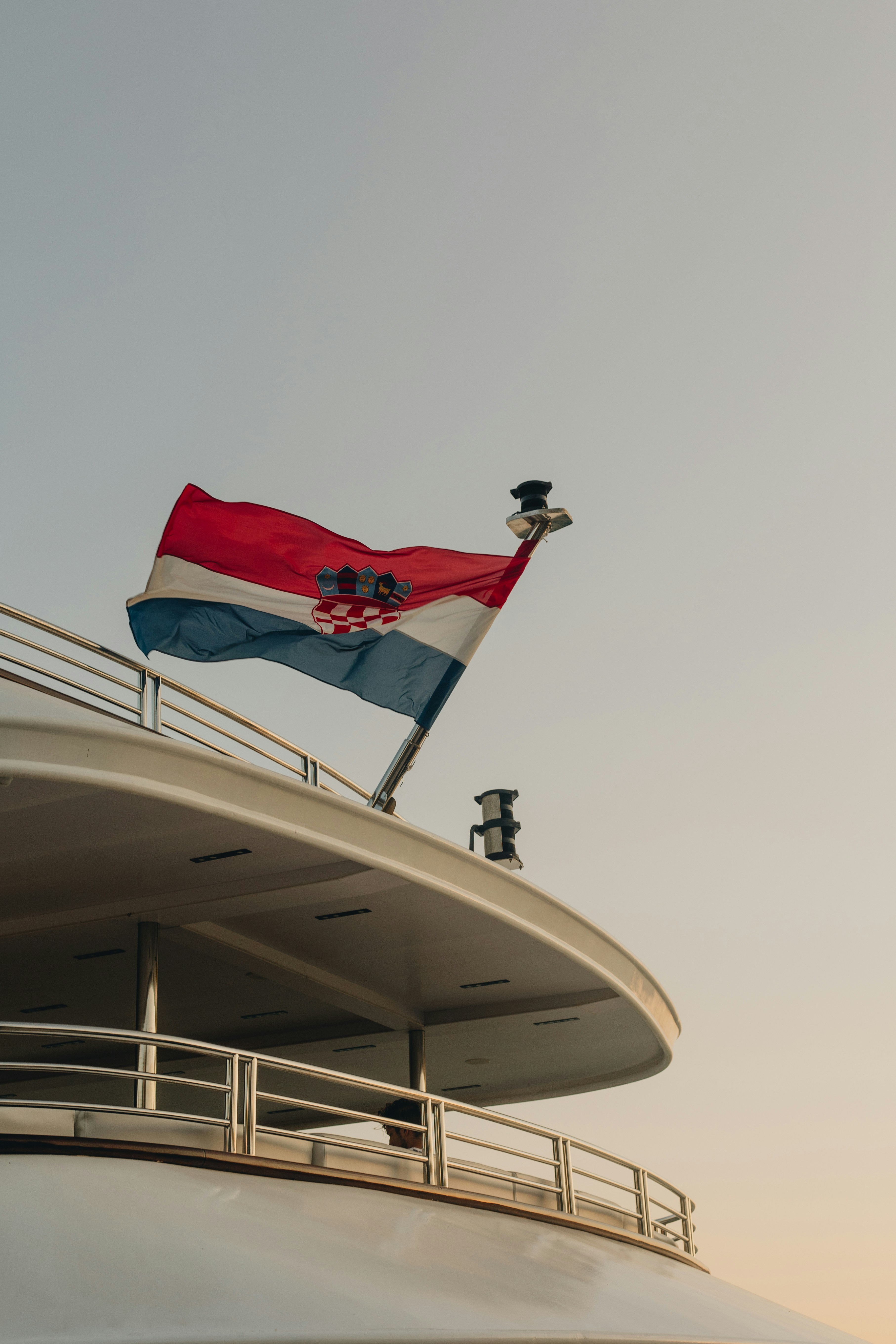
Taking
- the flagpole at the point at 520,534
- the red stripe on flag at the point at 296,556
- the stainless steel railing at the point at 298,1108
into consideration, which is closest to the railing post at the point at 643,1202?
the stainless steel railing at the point at 298,1108

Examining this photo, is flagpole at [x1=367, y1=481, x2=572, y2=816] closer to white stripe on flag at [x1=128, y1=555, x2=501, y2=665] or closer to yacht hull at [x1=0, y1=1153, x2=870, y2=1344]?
white stripe on flag at [x1=128, y1=555, x2=501, y2=665]

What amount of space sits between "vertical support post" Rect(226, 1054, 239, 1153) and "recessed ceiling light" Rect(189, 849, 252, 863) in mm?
2205

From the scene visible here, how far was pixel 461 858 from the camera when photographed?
12.6 m

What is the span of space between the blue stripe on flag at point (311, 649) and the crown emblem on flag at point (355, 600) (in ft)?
0.37

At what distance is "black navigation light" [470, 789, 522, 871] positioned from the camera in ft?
55.0

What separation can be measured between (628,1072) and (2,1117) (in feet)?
43.2

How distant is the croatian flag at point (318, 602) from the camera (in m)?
12.9

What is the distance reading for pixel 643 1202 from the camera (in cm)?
1383

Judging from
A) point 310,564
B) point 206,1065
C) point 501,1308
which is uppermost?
point 310,564

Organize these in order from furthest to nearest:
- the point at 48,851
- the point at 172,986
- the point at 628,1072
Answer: the point at 628,1072 < the point at 172,986 < the point at 48,851

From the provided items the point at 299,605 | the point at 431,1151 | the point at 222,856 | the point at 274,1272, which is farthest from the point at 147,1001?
the point at 274,1272

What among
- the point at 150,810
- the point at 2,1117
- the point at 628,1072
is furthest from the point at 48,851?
the point at 628,1072

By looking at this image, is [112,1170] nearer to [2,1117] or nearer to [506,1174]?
[2,1117]

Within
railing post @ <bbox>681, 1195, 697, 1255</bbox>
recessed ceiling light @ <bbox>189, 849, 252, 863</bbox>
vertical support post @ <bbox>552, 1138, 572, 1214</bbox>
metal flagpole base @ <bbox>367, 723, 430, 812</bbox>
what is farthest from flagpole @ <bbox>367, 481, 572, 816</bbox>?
railing post @ <bbox>681, 1195, 697, 1255</bbox>
